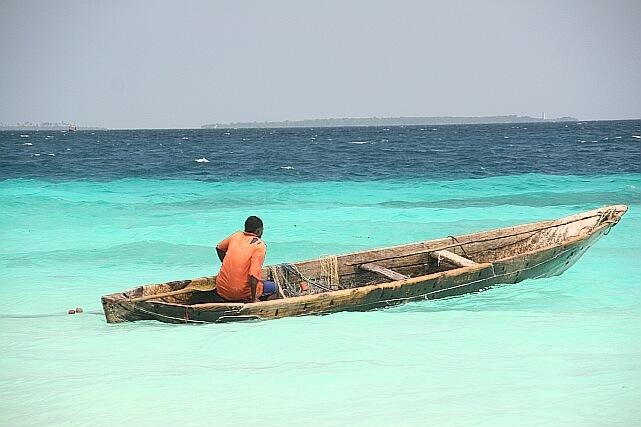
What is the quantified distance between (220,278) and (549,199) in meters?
18.2

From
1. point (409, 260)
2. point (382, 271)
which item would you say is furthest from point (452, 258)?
point (382, 271)

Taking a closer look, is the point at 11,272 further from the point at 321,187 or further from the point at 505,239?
the point at 321,187

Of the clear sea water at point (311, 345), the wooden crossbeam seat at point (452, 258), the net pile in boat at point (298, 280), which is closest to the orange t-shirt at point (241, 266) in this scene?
the clear sea water at point (311, 345)

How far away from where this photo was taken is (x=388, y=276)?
952cm

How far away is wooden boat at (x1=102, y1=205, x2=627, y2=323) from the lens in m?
8.15

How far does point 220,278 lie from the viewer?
8.55 m

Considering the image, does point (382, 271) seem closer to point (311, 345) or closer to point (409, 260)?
point (409, 260)

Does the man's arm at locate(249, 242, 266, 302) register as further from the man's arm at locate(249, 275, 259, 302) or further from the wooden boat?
the wooden boat

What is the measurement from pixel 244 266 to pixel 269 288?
1.76 feet

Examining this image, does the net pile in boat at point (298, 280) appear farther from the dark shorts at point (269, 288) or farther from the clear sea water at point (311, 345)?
the clear sea water at point (311, 345)

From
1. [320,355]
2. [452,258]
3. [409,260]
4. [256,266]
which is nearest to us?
[320,355]

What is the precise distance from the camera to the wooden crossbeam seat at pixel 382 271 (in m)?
9.45

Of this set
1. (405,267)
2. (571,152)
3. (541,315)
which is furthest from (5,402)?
(571,152)

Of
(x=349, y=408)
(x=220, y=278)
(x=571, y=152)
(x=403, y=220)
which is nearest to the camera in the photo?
(x=349, y=408)
